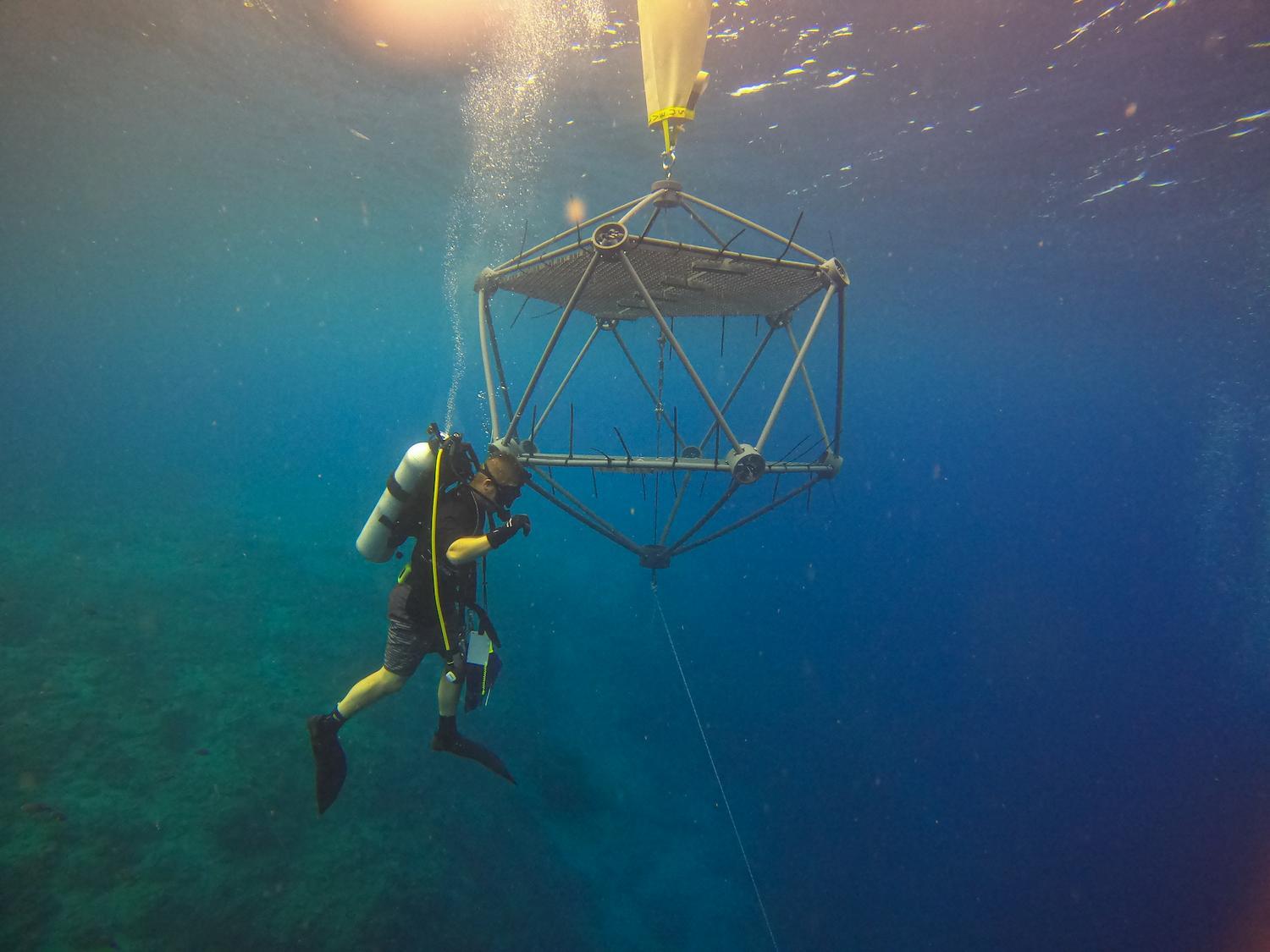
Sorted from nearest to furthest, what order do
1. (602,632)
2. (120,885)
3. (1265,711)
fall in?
(120,885) < (602,632) < (1265,711)

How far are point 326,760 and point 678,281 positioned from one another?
611 centimetres

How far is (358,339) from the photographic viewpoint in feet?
326

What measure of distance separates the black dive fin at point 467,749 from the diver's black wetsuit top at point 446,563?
136 centimetres

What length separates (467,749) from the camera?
219 inches

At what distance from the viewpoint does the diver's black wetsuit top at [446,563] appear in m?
4.73

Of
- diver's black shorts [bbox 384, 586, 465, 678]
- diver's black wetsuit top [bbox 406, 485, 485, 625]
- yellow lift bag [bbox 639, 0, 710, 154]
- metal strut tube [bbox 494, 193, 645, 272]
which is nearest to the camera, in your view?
yellow lift bag [bbox 639, 0, 710, 154]

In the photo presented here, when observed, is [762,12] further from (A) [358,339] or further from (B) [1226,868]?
(A) [358,339]

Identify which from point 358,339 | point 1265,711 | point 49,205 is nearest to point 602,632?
point 1265,711

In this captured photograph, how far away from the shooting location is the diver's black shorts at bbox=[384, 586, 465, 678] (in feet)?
16.5

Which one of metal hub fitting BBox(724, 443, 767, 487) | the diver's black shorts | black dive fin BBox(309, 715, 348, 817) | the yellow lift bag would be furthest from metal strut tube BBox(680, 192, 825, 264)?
black dive fin BBox(309, 715, 348, 817)

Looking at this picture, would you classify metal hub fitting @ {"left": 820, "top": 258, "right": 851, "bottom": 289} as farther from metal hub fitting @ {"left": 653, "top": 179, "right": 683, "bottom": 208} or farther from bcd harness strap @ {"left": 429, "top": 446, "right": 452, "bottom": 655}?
bcd harness strap @ {"left": 429, "top": 446, "right": 452, "bottom": 655}

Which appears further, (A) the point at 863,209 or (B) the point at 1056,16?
(A) the point at 863,209

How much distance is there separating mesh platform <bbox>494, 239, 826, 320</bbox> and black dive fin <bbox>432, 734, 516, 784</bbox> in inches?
193

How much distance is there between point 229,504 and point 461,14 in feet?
65.3
